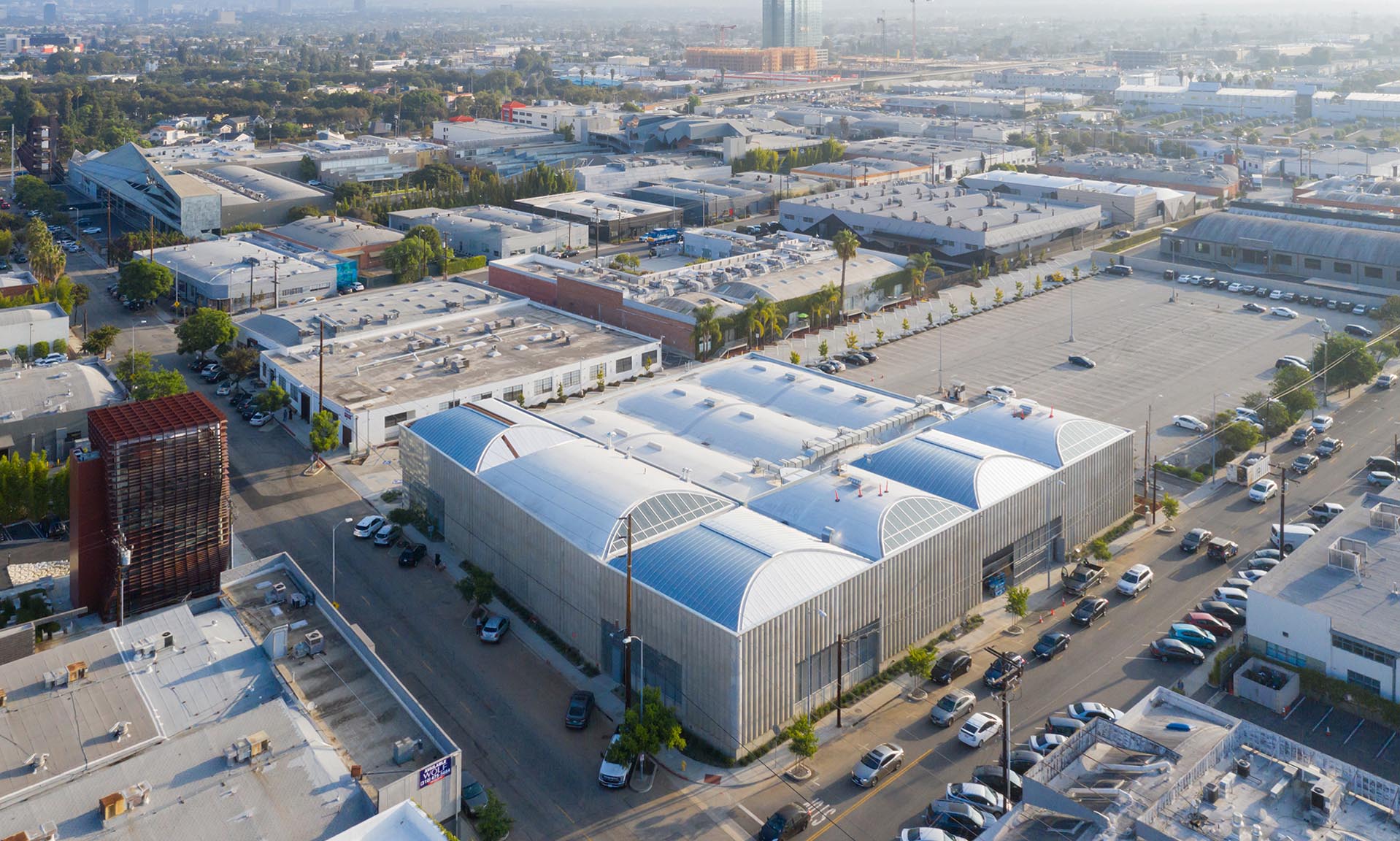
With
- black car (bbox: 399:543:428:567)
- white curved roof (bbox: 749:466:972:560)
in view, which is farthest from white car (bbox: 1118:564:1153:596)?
black car (bbox: 399:543:428:567)

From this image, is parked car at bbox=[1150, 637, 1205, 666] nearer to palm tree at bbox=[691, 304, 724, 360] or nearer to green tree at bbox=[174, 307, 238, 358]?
palm tree at bbox=[691, 304, 724, 360]

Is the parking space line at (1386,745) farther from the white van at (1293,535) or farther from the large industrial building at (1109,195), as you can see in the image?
the large industrial building at (1109,195)

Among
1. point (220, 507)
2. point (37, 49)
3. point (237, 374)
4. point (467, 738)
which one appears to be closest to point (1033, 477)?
point (467, 738)

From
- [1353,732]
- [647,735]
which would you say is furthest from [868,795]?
[1353,732]

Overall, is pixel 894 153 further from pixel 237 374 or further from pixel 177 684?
pixel 177 684

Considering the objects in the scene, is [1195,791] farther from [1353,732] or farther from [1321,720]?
[1321,720]
